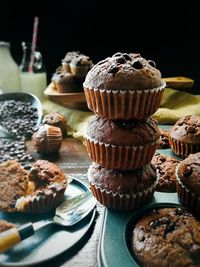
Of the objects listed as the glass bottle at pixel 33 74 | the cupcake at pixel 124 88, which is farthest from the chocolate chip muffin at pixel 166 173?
the glass bottle at pixel 33 74

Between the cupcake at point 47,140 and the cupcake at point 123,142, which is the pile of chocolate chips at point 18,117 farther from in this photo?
the cupcake at point 123,142

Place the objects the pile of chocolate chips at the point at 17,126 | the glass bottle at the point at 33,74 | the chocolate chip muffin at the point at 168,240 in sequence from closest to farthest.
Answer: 1. the chocolate chip muffin at the point at 168,240
2. the pile of chocolate chips at the point at 17,126
3. the glass bottle at the point at 33,74

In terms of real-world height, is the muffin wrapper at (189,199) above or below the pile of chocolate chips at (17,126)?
above

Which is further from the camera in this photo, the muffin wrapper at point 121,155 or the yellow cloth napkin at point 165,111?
the yellow cloth napkin at point 165,111

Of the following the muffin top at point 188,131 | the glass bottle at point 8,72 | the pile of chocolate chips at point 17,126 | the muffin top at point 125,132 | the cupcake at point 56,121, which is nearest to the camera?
the muffin top at point 125,132

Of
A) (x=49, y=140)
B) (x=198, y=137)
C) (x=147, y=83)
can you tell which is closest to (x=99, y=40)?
(x=49, y=140)

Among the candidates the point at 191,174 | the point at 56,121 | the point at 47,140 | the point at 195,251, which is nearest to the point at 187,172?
the point at 191,174

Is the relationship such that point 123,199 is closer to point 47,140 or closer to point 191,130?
point 191,130

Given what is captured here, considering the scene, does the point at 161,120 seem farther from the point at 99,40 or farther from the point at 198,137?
the point at 99,40
